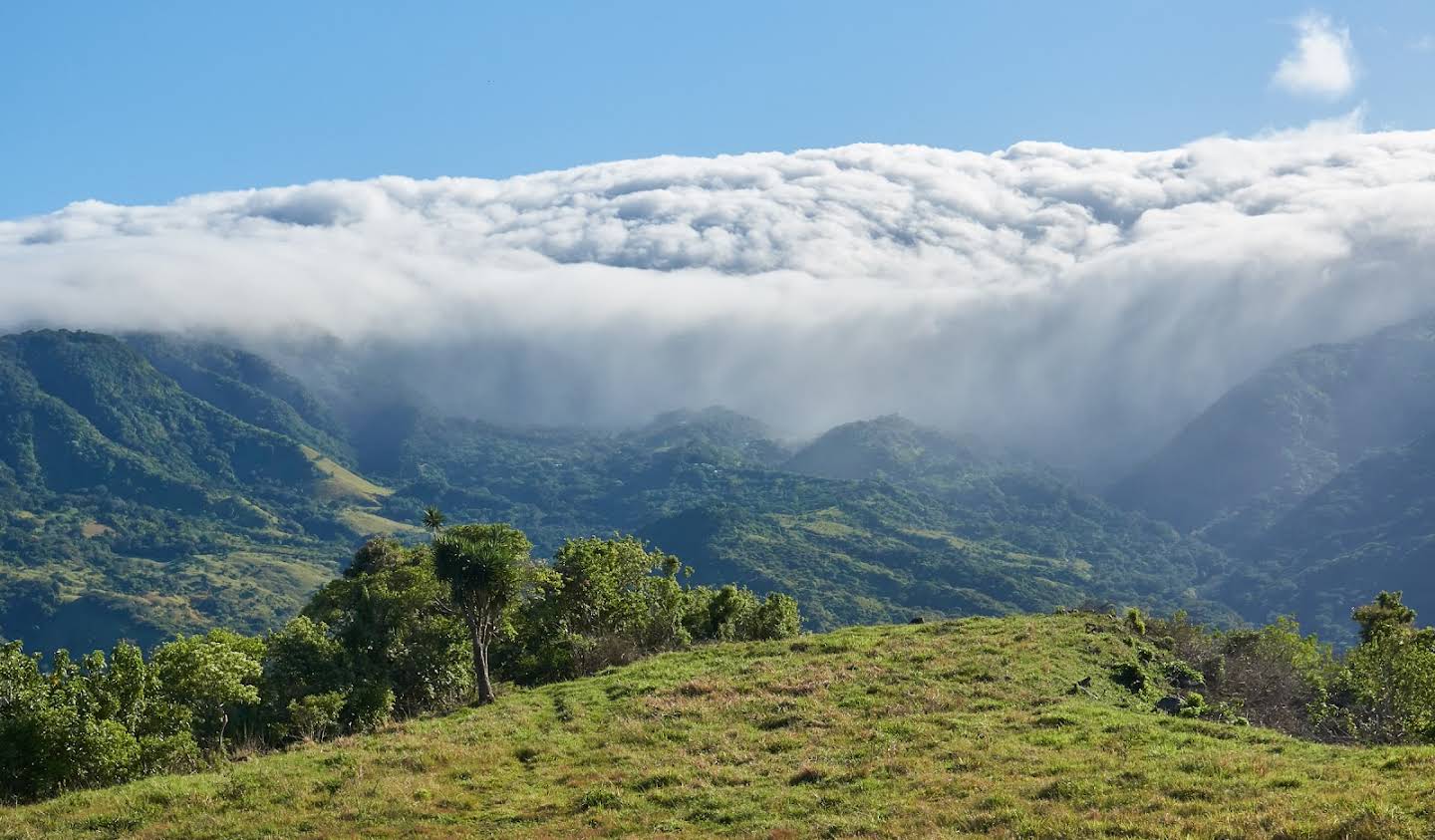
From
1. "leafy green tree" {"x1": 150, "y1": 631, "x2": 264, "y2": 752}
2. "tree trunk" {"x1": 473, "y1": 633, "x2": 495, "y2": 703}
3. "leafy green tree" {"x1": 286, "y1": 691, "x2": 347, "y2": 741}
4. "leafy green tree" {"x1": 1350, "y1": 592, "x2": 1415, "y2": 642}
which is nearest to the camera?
"leafy green tree" {"x1": 150, "y1": 631, "x2": 264, "y2": 752}

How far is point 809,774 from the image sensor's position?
35.6m

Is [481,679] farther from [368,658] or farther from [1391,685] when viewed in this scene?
[1391,685]

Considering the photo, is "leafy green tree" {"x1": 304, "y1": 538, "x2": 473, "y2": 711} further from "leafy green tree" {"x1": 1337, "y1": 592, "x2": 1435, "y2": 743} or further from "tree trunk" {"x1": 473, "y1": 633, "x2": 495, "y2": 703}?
"leafy green tree" {"x1": 1337, "y1": 592, "x2": 1435, "y2": 743}

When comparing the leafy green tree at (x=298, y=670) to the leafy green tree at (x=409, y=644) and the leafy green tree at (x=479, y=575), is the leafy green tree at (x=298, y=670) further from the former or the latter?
the leafy green tree at (x=479, y=575)

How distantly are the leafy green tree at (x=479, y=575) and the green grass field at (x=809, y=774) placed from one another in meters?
5.59

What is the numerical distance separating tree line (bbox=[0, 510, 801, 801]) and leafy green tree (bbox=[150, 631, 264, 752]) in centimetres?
9

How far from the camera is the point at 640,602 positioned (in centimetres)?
7694

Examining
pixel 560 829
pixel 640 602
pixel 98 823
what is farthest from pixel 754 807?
pixel 640 602

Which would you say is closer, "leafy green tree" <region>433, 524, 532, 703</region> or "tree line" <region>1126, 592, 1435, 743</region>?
"tree line" <region>1126, 592, 1435, 743</region>

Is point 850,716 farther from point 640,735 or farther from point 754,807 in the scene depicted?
point 754,807

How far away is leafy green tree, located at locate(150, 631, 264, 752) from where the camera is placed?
52438mm

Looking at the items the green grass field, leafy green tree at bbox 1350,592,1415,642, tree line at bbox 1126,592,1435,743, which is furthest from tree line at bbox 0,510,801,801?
leafy green tree at bbox 1350,592,1415,642

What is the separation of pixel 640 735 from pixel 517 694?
1509 cm

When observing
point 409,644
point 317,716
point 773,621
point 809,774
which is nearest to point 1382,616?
point 773,621
